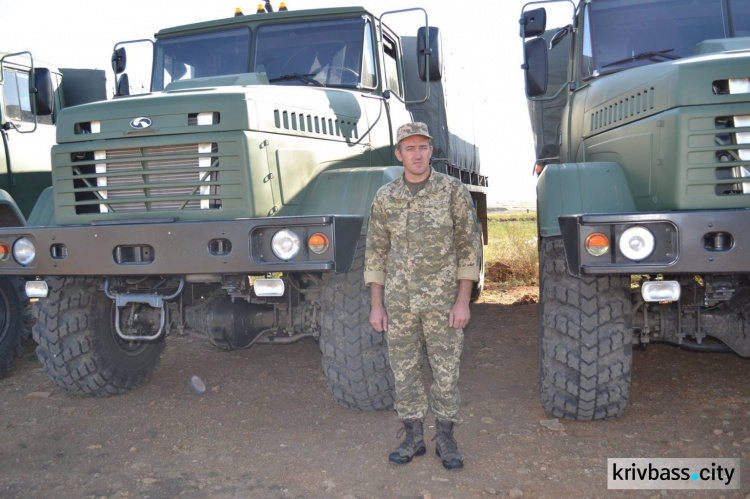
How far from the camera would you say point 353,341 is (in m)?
4.23

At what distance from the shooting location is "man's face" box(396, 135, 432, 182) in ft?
11.9

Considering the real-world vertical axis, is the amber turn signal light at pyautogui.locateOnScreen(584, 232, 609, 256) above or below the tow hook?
above

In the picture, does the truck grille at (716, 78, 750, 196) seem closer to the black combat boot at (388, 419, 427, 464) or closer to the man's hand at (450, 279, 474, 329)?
the man's hand at (450, 279, 474, 329)

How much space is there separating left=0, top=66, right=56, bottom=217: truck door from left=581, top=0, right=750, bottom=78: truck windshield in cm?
495

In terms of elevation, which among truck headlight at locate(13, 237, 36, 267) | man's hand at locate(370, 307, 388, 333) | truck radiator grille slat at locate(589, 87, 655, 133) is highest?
truck radiator grille slat at locate(589, 87, 655, 133)

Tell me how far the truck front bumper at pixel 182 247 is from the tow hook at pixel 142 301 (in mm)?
281

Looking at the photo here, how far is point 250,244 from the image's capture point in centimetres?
394

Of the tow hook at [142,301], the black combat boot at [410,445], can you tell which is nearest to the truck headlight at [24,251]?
the tow hook at [142,301]

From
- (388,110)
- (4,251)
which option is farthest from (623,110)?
(4,251)

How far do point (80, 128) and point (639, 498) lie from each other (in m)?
3.74

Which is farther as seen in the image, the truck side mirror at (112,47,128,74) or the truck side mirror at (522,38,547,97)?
the truck side mirror at (112,47,128,74)

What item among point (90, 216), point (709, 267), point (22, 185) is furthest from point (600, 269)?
point (22, 185)

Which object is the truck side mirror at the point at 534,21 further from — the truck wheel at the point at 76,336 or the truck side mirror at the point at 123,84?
the truck wheel at the point at 76,336

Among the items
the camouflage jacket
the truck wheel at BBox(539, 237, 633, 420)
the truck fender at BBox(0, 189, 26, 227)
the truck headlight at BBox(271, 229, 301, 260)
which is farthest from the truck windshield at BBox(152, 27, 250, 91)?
the truck wheel at BBox(539, 237, 633, 420)
